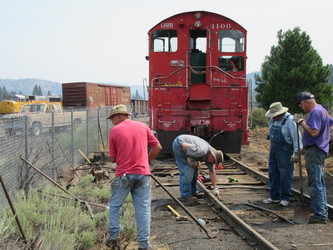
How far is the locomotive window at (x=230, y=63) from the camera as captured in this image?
42.4 feet

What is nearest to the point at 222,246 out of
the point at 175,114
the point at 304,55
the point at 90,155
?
the point at 175,114

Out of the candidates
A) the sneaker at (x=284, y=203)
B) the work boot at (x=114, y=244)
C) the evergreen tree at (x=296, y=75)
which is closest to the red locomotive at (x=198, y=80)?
the sneaker at (x=284, y=203)

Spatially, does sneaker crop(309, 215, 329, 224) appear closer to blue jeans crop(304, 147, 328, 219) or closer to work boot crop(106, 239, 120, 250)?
blue jeans crop(304, 147, 328, 219)

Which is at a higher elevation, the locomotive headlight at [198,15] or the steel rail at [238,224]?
the locomotive headlight at [198,15]

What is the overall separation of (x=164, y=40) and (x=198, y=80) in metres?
1.76

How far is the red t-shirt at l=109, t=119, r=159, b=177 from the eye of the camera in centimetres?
517

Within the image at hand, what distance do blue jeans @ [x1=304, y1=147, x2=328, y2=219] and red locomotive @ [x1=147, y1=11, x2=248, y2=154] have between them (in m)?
5.52

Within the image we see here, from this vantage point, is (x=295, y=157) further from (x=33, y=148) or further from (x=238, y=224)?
(x=33, y=148)

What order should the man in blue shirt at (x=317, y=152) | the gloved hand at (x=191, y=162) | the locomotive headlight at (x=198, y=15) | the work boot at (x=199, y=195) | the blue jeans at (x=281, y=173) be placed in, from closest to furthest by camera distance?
the man in blue shirt at (x=317, y=152), the blue jeans at (x=281, y=173), the gloved hand at (x=191, y=162), the work boot at (x=199, y=195), the locomotive headlight at (x=198, y=15)

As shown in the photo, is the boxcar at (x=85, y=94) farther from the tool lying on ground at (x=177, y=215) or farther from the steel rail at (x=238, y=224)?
the tool lying on ground at (x=177, y=215)

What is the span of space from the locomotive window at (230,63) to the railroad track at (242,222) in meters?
4.62

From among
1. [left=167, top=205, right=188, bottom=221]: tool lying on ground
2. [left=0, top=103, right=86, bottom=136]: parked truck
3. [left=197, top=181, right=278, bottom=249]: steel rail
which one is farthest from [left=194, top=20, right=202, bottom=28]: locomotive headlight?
[left=167, top=205, right=188, bottom=221]: tool lying on ground

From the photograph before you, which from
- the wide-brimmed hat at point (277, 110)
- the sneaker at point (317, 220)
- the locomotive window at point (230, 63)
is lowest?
the sneaker at point (317, 220)

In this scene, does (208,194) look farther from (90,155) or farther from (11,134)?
(90,155)
